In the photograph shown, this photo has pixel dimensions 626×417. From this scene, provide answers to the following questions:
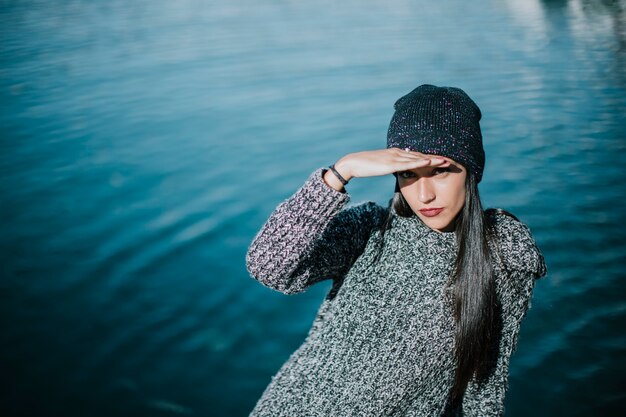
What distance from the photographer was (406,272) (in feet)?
6.02

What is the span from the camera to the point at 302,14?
19.3 m

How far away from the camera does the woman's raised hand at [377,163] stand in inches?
63.8

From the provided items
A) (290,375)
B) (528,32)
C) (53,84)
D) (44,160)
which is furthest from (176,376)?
(528,32)

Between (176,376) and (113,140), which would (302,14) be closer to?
(113,140)

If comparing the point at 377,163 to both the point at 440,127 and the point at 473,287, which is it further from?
the point at 473,287

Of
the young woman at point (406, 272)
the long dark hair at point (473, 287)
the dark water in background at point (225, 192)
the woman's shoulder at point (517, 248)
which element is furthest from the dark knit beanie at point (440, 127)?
the dark water in background at point (225, 192)

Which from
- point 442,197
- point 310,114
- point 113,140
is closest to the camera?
point 442,197

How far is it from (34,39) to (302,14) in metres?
9.11

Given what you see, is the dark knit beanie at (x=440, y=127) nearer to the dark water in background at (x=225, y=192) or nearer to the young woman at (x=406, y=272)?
the young woman at (x=406, y=272)

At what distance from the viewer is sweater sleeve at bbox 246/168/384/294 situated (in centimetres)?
166

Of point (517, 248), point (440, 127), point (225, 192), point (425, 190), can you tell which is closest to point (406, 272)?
point (425, 190)

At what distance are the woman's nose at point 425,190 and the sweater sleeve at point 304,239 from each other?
0.26m

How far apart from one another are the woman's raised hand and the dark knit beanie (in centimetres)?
6

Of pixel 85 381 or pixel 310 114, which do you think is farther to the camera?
pixel 310 114
